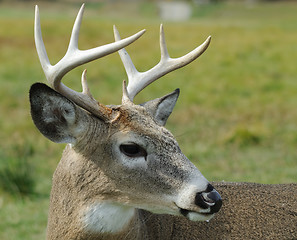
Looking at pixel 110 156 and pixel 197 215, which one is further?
pixel 110 156

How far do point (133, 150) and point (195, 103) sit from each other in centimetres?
1027

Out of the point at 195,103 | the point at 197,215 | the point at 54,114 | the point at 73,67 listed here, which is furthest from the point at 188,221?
the point at 195,103

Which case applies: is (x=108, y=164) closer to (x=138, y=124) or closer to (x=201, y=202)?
(x=138, y=124)

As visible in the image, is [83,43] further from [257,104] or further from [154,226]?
[154,226]

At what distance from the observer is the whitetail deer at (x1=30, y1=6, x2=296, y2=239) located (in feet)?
11.1

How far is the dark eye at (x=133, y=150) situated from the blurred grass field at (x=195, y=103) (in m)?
1.52

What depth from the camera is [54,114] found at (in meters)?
3.45

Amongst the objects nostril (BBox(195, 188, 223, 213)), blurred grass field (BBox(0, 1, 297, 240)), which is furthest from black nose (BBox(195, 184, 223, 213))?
blurred grass field (BBox(0, 1, 297, 240))

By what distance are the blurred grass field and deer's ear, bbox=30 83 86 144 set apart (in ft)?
4.24

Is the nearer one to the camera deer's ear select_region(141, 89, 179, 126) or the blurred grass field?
deer's ear select_region(141, 89, 179, 126)

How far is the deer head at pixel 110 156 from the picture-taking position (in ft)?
11.1

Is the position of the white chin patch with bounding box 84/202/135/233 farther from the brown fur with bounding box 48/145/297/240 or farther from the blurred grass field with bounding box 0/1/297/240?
the blurred grass field with bounding box 0/1/297/240

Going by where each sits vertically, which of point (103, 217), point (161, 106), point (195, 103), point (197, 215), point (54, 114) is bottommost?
point (195, 103)

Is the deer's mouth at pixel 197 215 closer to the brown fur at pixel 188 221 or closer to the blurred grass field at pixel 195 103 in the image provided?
the brown fur at pixel 188 221
